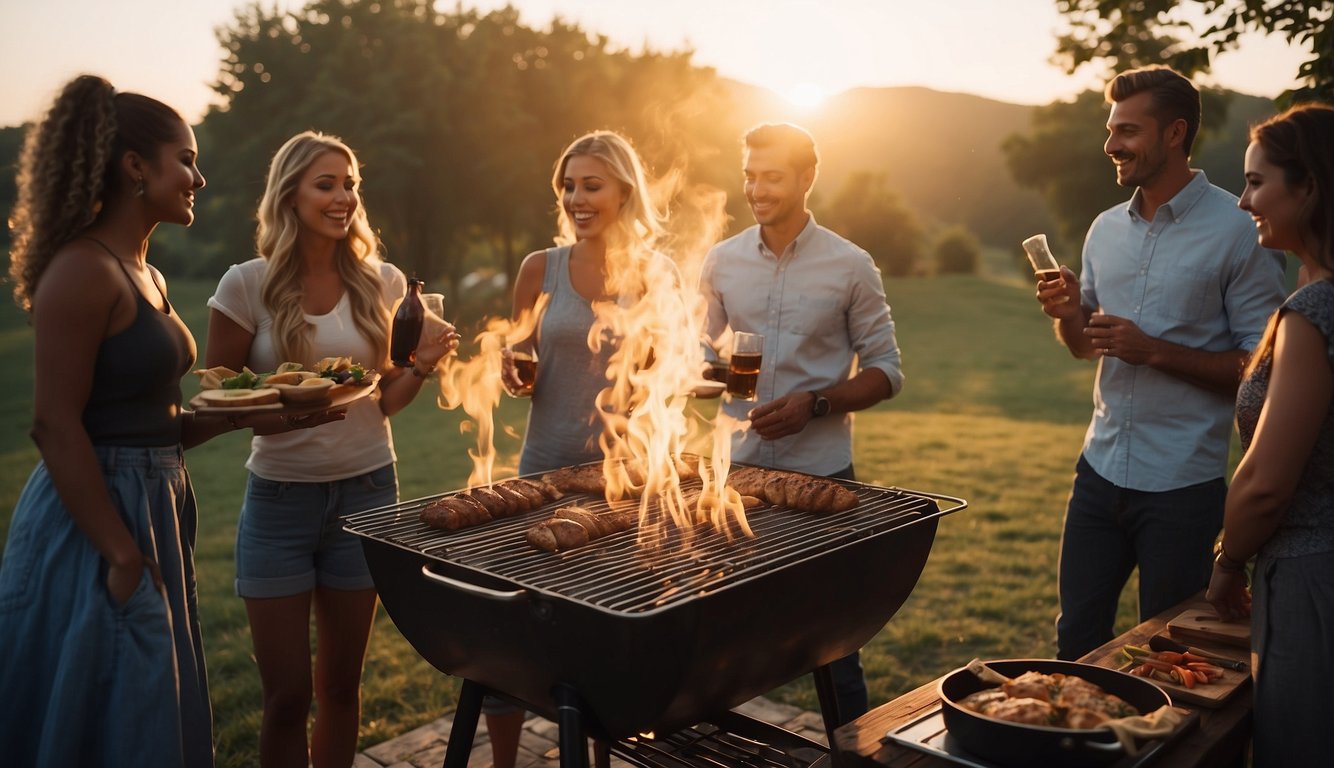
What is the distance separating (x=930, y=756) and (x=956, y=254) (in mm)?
59551

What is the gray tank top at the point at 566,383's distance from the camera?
427 cm

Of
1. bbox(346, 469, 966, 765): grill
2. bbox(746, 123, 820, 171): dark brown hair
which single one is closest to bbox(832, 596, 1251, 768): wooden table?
bbox(346, 469, 966, 765): grill

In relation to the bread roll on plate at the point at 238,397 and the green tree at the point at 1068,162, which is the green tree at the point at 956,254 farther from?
the bread roll on plate at the point at 238,397

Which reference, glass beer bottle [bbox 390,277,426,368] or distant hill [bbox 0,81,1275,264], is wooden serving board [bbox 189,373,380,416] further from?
distant hill [bbox 0,81,1275,264]

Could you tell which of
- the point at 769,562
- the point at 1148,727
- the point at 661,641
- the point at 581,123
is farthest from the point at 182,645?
the point at 581,123

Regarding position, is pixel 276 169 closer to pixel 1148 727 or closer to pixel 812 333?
pixel 812 333

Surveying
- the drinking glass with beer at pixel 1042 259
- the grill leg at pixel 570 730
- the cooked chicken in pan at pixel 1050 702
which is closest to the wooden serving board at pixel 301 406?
the grill leg at pixel 570 730

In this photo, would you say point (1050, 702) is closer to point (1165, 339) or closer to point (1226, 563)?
point (1226, 563)

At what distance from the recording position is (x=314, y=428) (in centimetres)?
376

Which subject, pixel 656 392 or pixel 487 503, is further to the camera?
pixel 656 392

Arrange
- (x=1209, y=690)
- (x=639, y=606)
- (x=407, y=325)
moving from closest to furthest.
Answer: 1. (x=639, y=606)
2. (x=1209, y=690)
3. (x=407, y=325)

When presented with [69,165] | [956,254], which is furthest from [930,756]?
[956,254]

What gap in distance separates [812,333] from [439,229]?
2396 centimetres

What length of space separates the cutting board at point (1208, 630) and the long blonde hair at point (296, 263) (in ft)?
10.2
